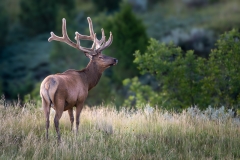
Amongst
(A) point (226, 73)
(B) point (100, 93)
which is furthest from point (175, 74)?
(B) point (100, 93)

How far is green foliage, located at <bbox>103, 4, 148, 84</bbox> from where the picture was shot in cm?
4430

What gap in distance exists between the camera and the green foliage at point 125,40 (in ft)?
145

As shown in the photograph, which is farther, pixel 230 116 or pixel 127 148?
pixel 230 116

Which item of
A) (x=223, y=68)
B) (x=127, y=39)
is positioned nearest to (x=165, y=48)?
(x=223, y=68)

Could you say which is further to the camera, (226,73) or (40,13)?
(40,13)

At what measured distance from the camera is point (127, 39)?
45.6 m

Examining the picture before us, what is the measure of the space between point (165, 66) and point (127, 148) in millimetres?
8176

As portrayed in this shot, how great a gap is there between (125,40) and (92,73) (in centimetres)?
3272

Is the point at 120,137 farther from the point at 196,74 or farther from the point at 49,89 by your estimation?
the point at 196,74

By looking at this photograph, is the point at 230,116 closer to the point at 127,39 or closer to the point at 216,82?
the point at 216,82

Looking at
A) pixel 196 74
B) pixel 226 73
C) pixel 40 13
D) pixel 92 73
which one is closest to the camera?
pixel 92 73

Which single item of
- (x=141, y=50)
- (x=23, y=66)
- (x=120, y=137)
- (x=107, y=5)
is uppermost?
(x=107, y=5)

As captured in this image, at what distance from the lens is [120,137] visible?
11.8m

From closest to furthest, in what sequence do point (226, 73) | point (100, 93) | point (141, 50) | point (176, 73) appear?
1. point (226, 73)
2. point (176, 73)
3. point (100, 93)
4. point (141, 50)
